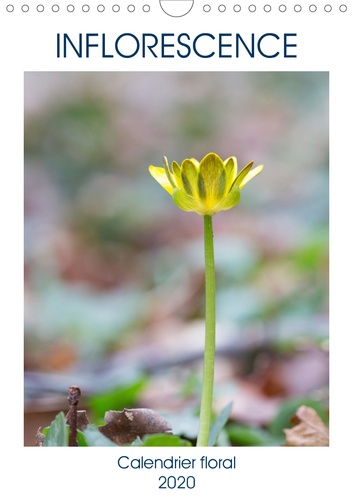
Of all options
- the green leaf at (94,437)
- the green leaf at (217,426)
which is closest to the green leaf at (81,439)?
the green leaf at (94,437)

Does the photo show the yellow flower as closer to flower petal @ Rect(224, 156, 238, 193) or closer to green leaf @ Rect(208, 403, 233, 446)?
flower petal @ Rect(224, 156, 238, 193)

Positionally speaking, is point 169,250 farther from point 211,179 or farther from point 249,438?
point 211,179

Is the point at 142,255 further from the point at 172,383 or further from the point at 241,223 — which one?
the point at 172,383

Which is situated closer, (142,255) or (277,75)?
(277,75)

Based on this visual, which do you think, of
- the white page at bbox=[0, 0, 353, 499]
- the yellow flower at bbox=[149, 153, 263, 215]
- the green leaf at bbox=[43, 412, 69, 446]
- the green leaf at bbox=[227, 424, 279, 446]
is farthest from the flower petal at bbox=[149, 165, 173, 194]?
the green leaf at bbox=[227, 424, 279, 446]
